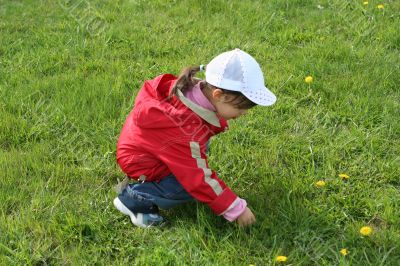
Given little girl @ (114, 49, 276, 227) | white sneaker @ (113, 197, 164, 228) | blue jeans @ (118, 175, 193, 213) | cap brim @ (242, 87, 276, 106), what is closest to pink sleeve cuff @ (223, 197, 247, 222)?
little girl @ (114, 49, 276, 227)

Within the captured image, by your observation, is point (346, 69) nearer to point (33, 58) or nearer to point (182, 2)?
point (182, 2)

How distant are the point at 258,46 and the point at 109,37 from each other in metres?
1.30

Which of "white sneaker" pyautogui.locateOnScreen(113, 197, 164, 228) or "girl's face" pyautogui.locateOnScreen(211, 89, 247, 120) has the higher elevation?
"girl's face" pyautogui.locateOnScreen(211, 89, 247, 120)

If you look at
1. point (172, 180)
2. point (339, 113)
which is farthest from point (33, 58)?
point (339, 113)

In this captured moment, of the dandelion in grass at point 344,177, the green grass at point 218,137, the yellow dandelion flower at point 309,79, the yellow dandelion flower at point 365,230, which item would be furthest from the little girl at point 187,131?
the yellow dandelion flower at point 309,79

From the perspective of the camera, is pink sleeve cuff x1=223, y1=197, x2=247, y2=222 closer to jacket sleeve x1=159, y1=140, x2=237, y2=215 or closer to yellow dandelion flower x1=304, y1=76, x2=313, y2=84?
jacket sleeve x1=159, y1=140, x2=237, y2=215

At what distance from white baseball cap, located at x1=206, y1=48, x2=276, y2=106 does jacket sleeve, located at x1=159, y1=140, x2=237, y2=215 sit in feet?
1.09

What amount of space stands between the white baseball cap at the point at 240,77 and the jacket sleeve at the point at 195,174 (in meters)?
0.33

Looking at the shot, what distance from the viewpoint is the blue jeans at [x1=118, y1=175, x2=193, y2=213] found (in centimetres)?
267

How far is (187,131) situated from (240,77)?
1.20 ft

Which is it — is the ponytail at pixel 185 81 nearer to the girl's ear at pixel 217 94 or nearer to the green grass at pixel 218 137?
the girl's ear at pixel 217 94

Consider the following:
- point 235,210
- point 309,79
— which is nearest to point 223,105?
point 235,210

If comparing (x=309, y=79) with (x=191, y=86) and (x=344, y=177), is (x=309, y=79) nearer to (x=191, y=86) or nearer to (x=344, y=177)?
(x=344, y=177)

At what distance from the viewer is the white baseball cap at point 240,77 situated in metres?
2.40
